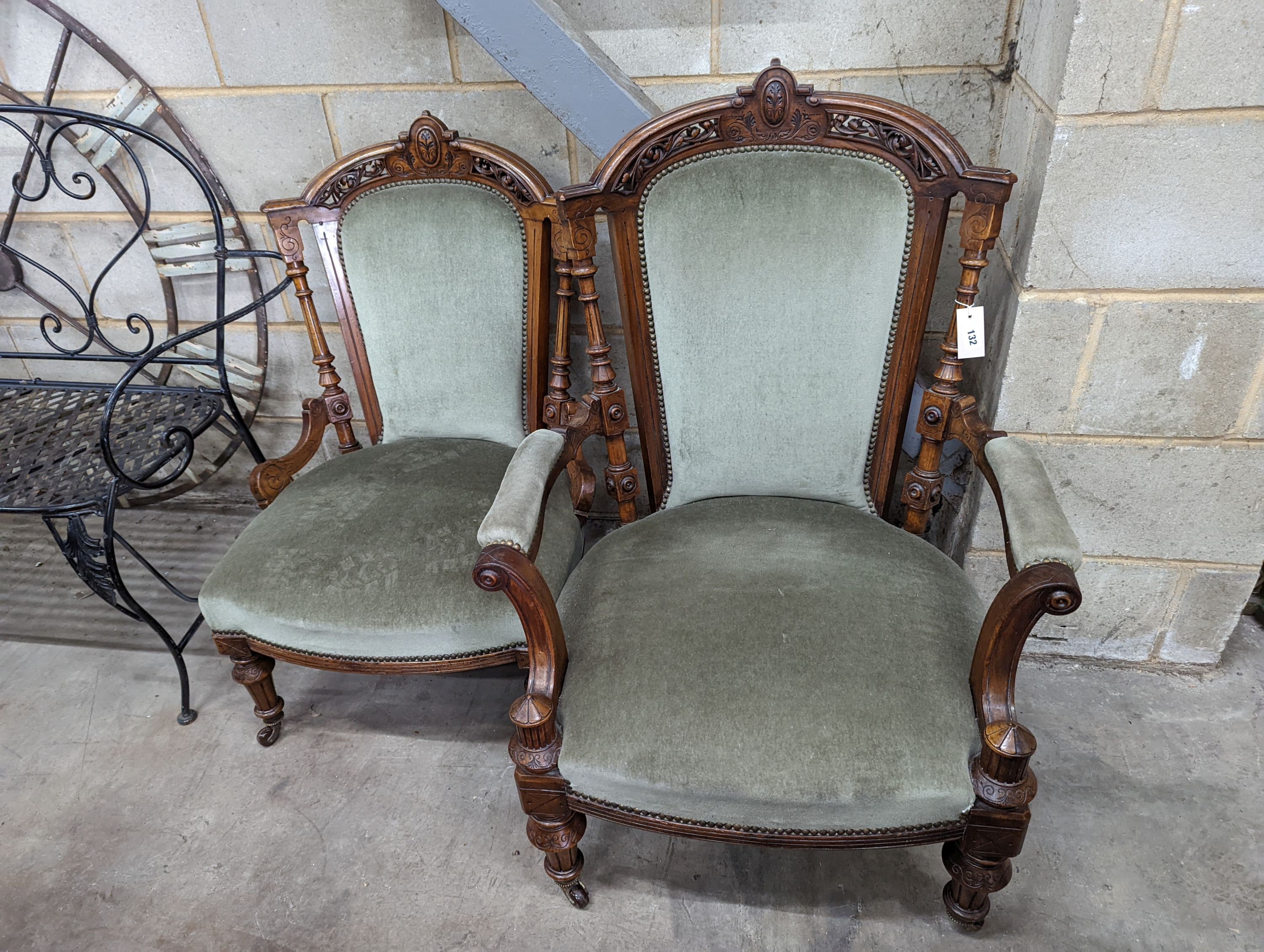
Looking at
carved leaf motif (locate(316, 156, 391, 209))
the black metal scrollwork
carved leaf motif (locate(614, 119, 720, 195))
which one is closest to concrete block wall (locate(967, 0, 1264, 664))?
carved leaf motif (locate(614, 119, 720, 195))

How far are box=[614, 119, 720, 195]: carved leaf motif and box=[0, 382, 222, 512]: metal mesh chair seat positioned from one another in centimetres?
104

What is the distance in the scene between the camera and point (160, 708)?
173cm

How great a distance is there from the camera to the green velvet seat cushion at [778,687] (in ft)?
3.26

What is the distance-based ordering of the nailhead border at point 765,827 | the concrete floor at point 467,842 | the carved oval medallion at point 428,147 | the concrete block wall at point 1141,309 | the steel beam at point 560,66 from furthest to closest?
the carved oval medallion at point 428,147
the steel beam at point 560,66
the concrete floor at point 467,842
the concrete block wall at point 1141,309
the nailhead border at point 765,827

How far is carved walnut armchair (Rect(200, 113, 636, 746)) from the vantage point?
4.39 feet

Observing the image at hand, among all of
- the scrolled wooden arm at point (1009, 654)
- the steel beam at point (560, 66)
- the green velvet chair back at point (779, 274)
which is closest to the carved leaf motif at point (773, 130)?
the green velvet chair back at point (779, 274)

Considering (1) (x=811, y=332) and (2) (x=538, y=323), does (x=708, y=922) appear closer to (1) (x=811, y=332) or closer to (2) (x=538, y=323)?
(1) (x=811, y=332)

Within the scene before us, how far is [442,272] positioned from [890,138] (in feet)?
2.81

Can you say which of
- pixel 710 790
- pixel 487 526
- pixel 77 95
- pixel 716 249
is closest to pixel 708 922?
pixel 710 790

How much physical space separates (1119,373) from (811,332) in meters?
0.57

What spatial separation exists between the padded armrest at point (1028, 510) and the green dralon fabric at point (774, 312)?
0.24 meters

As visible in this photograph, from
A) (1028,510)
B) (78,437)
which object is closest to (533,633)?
(1028,510)

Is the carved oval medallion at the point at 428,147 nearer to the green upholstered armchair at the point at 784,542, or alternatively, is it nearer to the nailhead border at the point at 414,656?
the green upholstered armchair at the point at 784,542

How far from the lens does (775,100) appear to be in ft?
3.83
